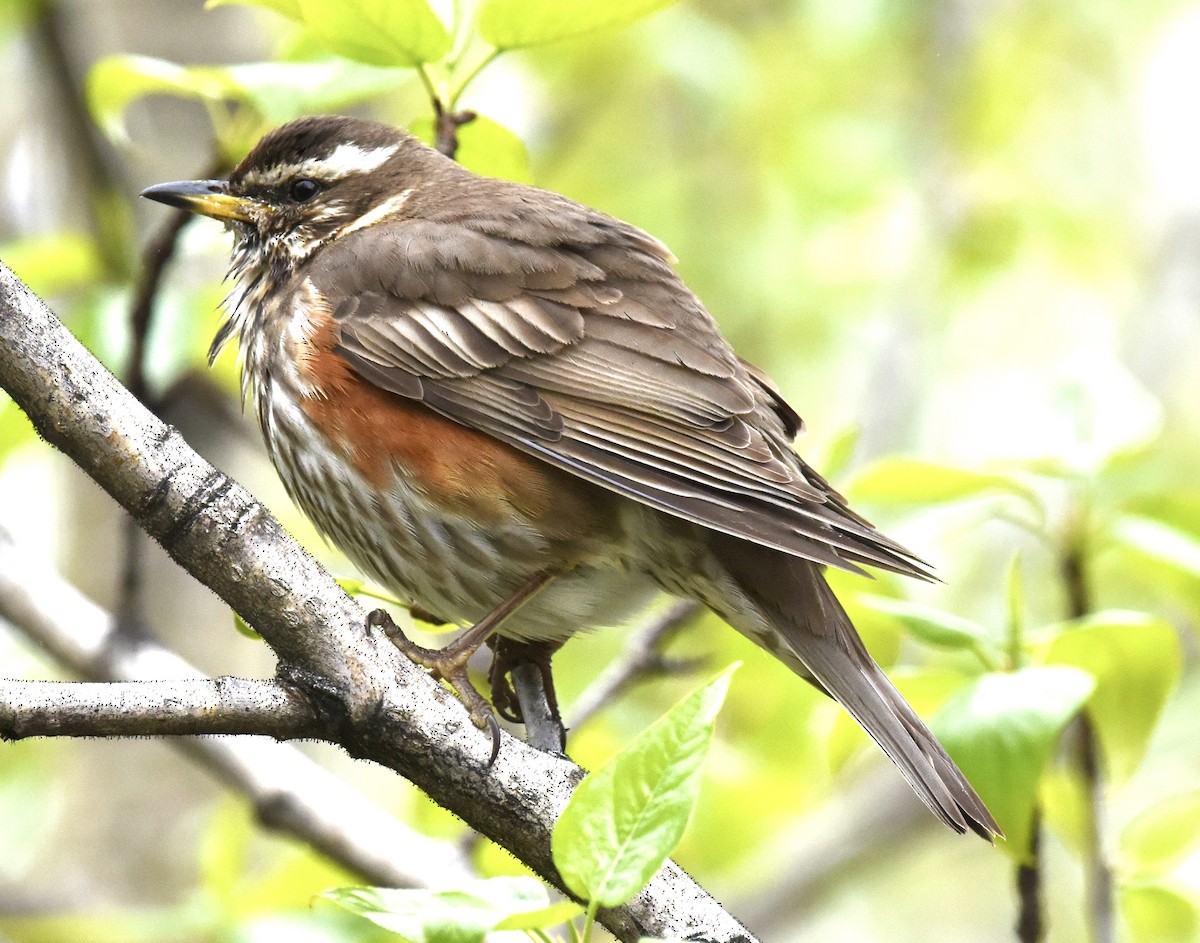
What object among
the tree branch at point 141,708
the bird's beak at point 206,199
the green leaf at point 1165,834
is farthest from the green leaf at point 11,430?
the green leaf at point 1165,834

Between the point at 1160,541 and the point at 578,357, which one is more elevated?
the point at 578,357

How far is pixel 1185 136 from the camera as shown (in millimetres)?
6875

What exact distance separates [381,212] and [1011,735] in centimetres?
265

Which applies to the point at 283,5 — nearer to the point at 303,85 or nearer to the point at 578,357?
the point at 303,85

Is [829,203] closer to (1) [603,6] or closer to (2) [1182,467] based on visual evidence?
(2) [1182,467]

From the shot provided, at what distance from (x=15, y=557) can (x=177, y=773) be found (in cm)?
251

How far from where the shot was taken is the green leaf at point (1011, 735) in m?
2.79

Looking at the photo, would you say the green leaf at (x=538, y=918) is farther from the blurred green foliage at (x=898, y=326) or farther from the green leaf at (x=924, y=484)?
the green leaf at (x=924, y=484)

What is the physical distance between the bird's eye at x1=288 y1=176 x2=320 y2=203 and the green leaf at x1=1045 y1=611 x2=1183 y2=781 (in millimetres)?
2689

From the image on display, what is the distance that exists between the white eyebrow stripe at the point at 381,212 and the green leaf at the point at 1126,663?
2.43m

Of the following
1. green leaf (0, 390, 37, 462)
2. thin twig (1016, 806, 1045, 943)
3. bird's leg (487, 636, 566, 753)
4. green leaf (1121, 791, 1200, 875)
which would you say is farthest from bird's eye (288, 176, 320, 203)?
green leaf (1121, 791, 1200, 875)

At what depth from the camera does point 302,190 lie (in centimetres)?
470

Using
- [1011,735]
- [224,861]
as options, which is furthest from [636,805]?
[224,861]

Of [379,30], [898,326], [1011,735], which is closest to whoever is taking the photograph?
[1011,735]
